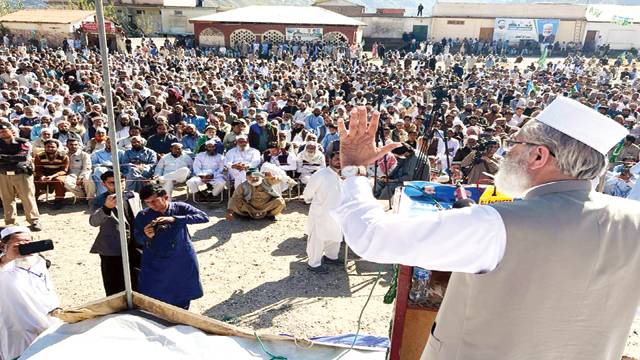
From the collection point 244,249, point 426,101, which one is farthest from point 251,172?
point 426,101

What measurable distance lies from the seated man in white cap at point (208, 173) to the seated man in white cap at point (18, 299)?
4.67m

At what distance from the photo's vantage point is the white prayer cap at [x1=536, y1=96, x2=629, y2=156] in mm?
1512

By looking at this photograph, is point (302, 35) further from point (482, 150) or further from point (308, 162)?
point (482, 150)

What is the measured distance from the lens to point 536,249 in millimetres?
1399

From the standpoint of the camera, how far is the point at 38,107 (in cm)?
1067

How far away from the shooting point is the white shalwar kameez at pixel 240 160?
8.09m

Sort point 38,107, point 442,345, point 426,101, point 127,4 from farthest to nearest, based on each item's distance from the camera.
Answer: point 127,4, point 426,101, point 38,107, point 442,345

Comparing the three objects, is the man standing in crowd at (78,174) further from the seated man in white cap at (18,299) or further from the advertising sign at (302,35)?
the advertising sign at (302,35)

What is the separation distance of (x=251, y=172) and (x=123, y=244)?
16.9 ft

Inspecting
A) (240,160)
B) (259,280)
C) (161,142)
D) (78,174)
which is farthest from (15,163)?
(259,280)

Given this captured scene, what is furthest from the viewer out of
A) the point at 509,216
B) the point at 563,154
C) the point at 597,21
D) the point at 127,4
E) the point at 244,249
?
the point at 127,4

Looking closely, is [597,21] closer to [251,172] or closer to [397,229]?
[251,172]

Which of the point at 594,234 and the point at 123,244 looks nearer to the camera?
the point at 594,234

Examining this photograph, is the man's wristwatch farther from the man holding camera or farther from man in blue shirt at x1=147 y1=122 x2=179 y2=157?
man in blue shirt at x1=147 y1=122 x2=179 y2=157
